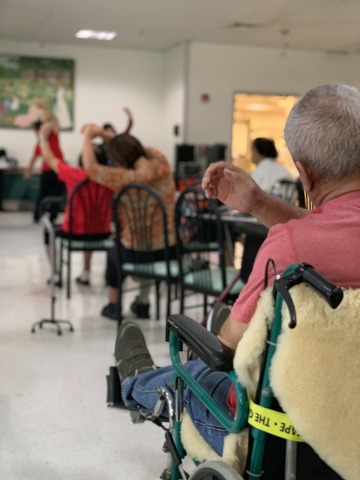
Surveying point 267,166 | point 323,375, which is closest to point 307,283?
point 323,375

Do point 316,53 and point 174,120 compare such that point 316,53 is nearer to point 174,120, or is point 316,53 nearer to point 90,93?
point 174,120

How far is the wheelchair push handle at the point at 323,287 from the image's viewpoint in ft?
3.98

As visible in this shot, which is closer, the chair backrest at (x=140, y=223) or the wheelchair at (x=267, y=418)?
the wheelchair at (x=267, y=418)

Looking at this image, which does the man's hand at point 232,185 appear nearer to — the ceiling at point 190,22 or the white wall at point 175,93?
the ceiling at point 190,22

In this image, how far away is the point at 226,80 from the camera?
10.5m

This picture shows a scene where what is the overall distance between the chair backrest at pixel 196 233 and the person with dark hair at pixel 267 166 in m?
1.56

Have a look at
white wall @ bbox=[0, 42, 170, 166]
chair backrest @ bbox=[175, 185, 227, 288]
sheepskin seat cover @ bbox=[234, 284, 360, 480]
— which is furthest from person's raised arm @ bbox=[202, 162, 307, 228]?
white wall @ bbox=[0, 42, 170, 166]

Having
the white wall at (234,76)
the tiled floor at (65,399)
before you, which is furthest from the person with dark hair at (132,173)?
the white wall at (234,76)

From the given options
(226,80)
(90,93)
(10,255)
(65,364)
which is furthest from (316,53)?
(65,364)

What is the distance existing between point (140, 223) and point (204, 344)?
2446 mm

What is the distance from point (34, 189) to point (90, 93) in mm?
1918

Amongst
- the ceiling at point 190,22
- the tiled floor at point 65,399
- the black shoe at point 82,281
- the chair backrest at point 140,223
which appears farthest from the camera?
the ceiling at point 190,22

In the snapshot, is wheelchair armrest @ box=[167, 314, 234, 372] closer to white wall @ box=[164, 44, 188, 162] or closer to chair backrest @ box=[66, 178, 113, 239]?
chair backrest @ box=[66, 178, 113, 239]

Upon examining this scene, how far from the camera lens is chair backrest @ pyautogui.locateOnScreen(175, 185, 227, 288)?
11.5 ft
